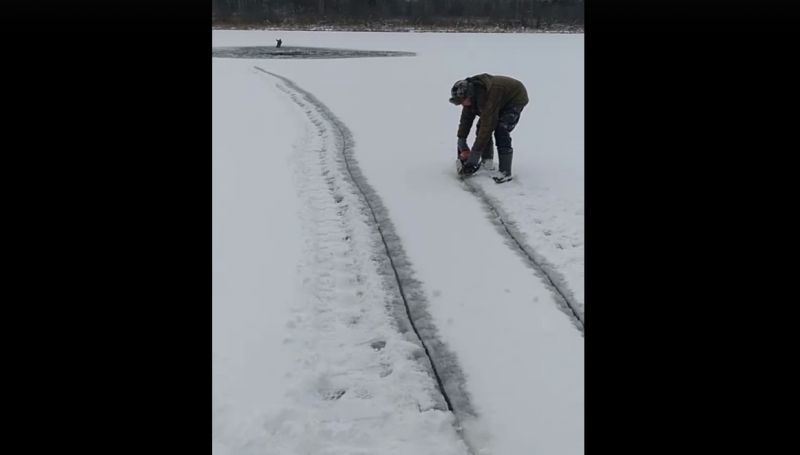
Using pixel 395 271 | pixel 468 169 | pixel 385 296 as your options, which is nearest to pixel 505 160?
pixel 468 169

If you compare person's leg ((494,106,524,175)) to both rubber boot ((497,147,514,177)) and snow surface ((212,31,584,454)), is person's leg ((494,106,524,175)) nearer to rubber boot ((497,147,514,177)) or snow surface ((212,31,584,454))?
rubber boot ((497,147,514,177))

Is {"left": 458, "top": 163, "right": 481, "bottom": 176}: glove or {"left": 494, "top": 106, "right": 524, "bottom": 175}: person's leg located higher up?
{"left": 494, "top": 106, "right": 524, "bottom": 175}: person's leg

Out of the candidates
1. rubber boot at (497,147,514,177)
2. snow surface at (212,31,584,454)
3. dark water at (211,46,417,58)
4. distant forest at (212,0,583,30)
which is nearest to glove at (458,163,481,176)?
snow surface at (212,31,584,454)

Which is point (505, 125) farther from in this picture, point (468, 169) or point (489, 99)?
point (468, 169)

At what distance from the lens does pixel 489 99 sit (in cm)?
691

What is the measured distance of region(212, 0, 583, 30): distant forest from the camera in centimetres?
3744

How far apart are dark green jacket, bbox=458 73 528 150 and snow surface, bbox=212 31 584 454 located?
545 mm

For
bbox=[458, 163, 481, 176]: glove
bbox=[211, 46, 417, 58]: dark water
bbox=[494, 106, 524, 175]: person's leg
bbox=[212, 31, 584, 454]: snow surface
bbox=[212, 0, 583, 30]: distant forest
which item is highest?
bbox=[212, 0, 583, 30]: distant forest

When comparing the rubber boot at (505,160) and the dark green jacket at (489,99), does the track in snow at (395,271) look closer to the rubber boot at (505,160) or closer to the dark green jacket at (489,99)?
the dark green jacket at (489,99)

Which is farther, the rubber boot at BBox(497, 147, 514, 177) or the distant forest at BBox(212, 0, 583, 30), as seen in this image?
the distant forest at BBox(212, 0, 583, 30)

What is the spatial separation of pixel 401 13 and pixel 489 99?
35158 millimetres
